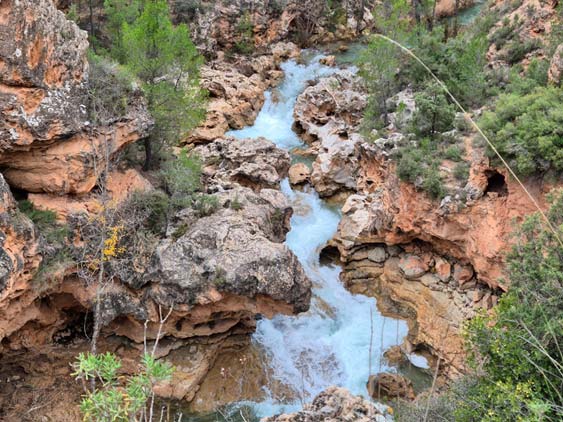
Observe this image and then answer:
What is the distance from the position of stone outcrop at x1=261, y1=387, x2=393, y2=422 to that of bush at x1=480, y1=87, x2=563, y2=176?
22.1 feet

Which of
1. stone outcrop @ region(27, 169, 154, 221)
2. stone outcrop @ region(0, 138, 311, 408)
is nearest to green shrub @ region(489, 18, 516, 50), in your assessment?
stone outcrop @ region(0, 138, 311, 408)

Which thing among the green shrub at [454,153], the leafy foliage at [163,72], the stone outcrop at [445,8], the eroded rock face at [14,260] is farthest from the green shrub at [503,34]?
the eroded rock face at [14,260]

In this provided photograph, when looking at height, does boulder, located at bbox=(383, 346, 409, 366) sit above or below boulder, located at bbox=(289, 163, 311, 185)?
below

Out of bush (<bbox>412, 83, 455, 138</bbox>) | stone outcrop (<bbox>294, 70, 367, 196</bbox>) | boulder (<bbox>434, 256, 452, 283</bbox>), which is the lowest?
boulder (<bbox>434, 256, 452, 283</bbox>)

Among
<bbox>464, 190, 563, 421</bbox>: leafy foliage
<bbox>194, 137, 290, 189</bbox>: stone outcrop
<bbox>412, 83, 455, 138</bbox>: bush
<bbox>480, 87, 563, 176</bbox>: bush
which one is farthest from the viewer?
<bbox>194, 137, 290, 189</bbox>: stone outcrop

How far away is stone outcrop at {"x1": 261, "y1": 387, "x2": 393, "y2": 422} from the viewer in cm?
778

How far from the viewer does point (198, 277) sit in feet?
36.0

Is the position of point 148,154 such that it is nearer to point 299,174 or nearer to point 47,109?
point 47,109

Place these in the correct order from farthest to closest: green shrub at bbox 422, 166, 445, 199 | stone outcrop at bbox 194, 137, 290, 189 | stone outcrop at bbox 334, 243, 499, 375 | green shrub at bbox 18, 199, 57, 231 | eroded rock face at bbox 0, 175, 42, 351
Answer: stone outcrop at bbox 194, 137, 290, 189 < green shrub at bbox 422, 166, 445, 199 < stone outcrop at bbox 334, 243, 499, 375 < green shrub at bbox 18, 199, 57, 231 < eroded rock face at bbox 0, 175, 42, 351

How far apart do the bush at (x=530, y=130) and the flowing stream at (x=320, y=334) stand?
5.25 metres

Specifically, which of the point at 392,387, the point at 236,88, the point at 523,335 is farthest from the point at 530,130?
the point at 236,88

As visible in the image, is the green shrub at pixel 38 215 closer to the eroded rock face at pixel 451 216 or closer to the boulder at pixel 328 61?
the eroded rock face at pixel 451 216

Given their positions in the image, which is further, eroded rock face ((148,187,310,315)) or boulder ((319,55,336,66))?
boulder ((319,55,336,66))

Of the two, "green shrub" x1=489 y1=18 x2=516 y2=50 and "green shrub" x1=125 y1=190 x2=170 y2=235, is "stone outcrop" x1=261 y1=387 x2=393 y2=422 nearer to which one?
"green shrub" x1=125 y1=190 x2=170 y2=235
